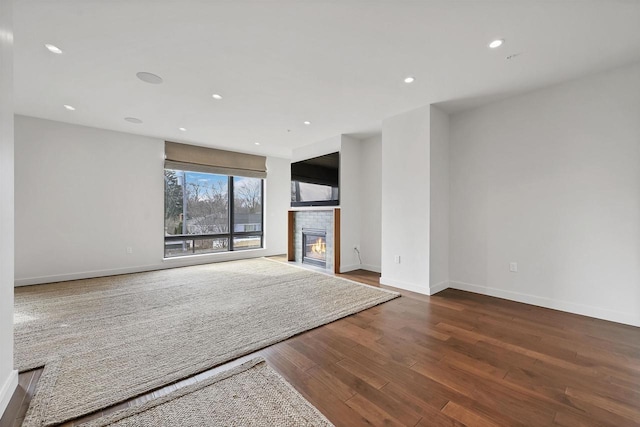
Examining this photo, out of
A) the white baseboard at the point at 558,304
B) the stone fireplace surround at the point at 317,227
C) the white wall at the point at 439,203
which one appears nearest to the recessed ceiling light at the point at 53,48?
→ the stone fireplace surround at the point at 317,227

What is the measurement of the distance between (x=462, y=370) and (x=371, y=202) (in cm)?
345

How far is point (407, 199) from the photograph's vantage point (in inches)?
147

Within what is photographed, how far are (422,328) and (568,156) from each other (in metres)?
2.56

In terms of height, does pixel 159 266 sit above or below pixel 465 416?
above

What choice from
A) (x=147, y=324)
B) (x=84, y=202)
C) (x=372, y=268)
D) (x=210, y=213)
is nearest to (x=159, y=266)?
(x=210, y=213)

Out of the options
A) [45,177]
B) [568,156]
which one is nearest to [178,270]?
[45,177]

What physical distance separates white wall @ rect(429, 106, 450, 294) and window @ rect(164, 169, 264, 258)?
4.41 m

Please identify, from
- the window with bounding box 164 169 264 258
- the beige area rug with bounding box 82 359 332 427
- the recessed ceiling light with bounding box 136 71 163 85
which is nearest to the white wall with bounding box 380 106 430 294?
the beige area rug with bounding box 82 359 332 427

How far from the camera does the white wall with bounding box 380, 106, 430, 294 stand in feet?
11.6

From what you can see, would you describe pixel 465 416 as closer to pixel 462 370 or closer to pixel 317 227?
pixel 462 370

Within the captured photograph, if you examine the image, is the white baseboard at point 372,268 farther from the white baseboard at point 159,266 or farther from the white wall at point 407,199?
the white baseboard at point 159,266

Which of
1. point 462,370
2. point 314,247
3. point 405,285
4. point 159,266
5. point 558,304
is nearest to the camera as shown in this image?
point 462,370

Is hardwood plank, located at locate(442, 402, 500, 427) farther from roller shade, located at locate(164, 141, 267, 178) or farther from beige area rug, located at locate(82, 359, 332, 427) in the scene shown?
roller shade, located at locate(164, 141, 267, 178)

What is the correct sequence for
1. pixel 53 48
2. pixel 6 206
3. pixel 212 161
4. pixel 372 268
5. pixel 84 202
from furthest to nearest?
1. pixel 212 161
2. pixel 372 268
3. pixel 84 202
4. pixel 53 48
5. pixel 6 206
